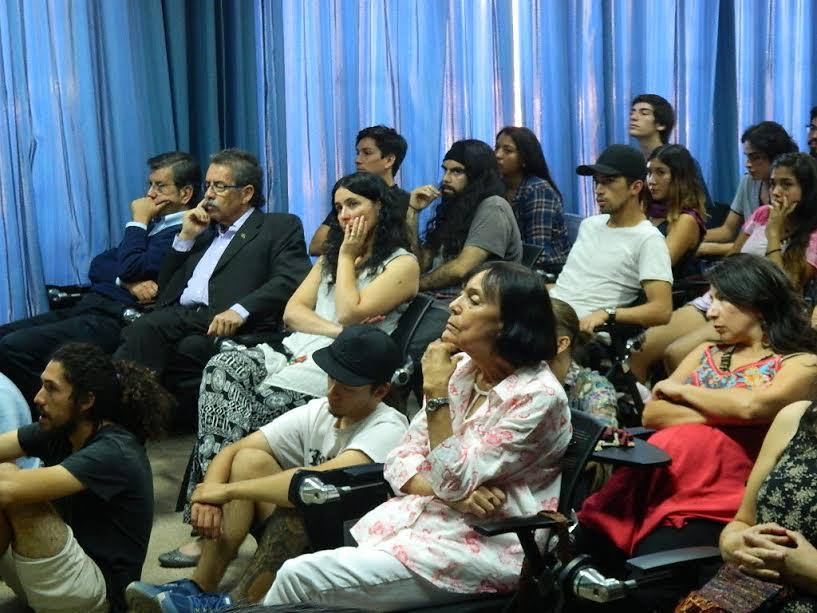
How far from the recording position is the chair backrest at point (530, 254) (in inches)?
186

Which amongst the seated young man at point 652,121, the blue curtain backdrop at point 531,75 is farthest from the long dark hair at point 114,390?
the seated young man at point 652,121

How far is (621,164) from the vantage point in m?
4.23

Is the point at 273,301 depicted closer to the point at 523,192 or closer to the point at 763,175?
the point at 523,192

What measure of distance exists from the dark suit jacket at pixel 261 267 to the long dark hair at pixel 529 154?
1168 millimetres

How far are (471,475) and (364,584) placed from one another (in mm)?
314

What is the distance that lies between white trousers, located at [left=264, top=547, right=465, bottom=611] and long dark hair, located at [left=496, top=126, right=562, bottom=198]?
2.99 meters

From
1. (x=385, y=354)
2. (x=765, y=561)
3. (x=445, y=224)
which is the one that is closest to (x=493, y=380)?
(x=385, y=354)

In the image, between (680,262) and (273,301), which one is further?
(680,262)

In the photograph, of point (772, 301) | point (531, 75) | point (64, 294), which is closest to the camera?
point (772, 301)

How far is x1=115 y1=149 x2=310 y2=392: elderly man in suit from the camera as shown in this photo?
14.4ft

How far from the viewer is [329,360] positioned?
10.1 ft

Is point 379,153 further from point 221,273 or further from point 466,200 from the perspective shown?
point 221,273

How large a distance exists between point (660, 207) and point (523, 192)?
615 mm

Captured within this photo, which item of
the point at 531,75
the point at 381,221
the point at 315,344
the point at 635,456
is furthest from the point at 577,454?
the point at 531,75
